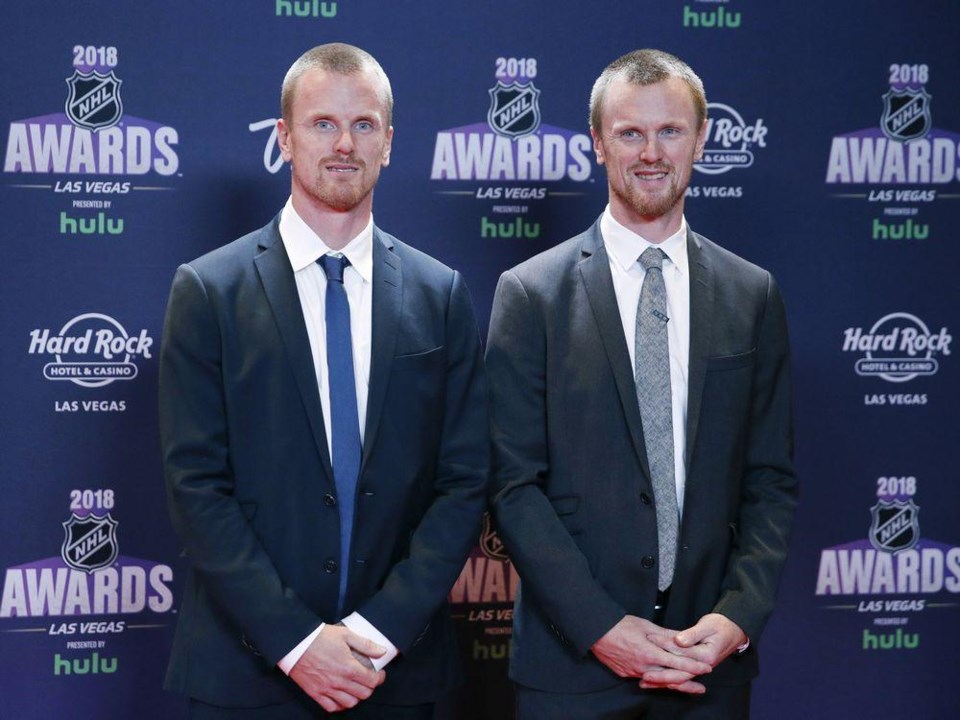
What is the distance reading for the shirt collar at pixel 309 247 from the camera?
2.62 meters

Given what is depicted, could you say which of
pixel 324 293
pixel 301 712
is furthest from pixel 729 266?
pixel 301 712

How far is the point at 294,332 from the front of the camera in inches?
99.8

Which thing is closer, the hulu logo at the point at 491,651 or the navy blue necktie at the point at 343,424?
the navy blue necktie at the point at 343,424

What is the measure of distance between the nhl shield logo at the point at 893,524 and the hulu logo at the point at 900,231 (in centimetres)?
83

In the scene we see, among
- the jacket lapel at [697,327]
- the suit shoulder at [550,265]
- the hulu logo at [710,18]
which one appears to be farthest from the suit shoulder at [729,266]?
the hulu logo at [710,18]

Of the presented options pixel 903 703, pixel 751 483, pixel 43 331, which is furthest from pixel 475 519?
pixel 903 703

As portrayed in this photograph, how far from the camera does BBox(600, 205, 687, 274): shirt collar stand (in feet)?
9.12

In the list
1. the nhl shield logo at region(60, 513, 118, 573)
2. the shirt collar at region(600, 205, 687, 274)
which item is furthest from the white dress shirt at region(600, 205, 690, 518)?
the nhl shield logo at region(60, 513, 118, 573)

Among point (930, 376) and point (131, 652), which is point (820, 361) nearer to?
point (930, 376)

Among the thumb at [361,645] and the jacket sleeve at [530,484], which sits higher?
the jacket sleeve at [530,484]

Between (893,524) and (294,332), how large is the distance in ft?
7.26

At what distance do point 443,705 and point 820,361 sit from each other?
62.2 inches

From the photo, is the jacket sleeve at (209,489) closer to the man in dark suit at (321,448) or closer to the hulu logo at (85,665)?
the man in dark suit at (321,448)

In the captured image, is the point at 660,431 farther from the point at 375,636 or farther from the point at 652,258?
the point at 375,636
